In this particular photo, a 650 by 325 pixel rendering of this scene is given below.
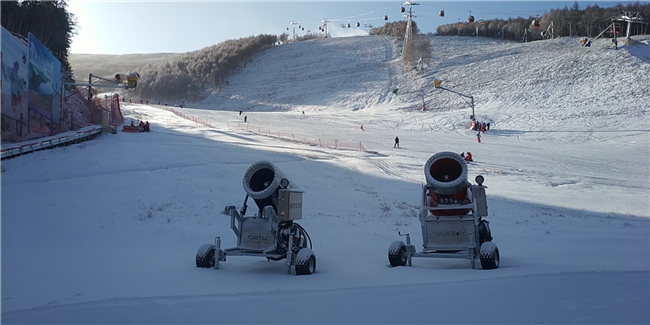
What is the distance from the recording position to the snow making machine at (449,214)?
9.72m

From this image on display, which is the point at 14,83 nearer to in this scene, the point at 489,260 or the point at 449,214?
the point at 449,214

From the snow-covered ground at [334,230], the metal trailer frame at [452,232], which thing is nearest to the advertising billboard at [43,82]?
the snow-covered ground at [334,230]

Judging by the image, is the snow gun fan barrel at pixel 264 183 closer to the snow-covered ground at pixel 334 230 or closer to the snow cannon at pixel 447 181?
the snow-covered ground at pixel 334 230

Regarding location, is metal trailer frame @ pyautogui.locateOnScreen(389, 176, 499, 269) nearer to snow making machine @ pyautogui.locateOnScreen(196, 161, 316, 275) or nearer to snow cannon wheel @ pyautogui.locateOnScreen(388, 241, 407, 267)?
Answer: snow cannon wheel @ pyautogui.locateOnScreen(388, 241, 407, 267)

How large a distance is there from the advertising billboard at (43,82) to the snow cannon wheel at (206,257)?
20630 millimetres

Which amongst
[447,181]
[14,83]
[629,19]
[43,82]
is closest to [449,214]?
[447,181]

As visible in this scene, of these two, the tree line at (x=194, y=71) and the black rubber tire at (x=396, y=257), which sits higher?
the tree line at (x=194, y=71)

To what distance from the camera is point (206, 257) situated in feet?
31.8

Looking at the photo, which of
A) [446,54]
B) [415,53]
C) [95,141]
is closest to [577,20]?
[446,54]

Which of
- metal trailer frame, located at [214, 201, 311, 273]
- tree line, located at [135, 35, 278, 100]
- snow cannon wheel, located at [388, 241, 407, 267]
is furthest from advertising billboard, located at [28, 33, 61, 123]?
tree line, located at [135, 35, 278, 100]

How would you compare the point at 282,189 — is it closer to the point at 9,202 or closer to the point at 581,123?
the point at 9,202

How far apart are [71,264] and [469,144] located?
39.6 m

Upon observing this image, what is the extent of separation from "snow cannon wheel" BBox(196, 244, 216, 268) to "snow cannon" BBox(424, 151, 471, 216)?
4204mm

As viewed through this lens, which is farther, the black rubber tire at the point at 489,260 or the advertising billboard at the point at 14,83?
the advertising billboard at the point at 14,83
